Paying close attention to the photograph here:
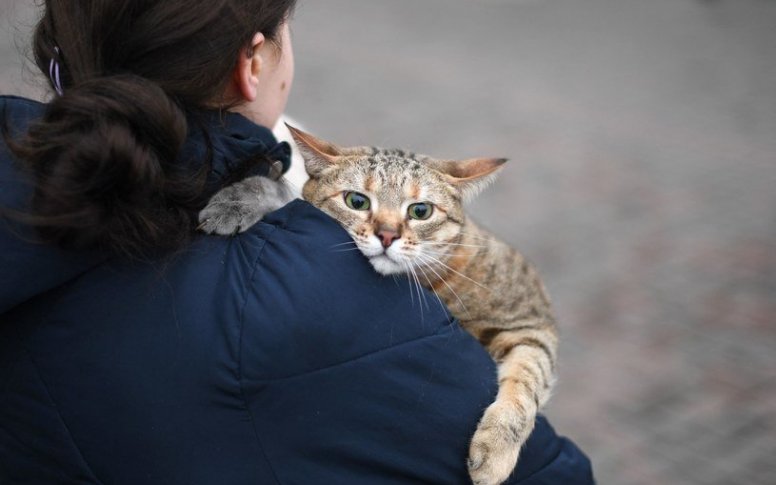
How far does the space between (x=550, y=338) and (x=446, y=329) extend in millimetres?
1093

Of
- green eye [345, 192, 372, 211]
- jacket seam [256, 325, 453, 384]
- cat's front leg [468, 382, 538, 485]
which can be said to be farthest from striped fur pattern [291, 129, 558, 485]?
jacket seam [256, 325, 453, 384]

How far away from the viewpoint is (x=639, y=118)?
891 cm

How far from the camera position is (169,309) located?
1.67 meters

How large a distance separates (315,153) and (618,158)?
6.01 metres

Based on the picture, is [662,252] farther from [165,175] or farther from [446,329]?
[165,175]

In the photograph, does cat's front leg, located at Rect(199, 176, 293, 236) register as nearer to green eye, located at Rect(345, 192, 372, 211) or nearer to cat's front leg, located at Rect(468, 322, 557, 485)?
green eye, located at Rect(345, 192, 372, 211)

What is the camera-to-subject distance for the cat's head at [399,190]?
8.42 feet

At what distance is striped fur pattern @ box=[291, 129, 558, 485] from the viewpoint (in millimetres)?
2492

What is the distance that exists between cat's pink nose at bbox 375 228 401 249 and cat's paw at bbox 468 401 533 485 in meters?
0.55

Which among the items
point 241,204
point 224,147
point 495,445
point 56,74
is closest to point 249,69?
point 224,147

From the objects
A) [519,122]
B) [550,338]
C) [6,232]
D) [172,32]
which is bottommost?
[6,232]

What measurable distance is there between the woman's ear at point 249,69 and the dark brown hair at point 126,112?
0.11 feet

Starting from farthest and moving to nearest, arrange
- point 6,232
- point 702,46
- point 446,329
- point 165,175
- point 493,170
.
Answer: point 702,46 → point 493,170 → point 446,329 → point 165,175 → point 6,232

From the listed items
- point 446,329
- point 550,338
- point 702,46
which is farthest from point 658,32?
point 446,329
